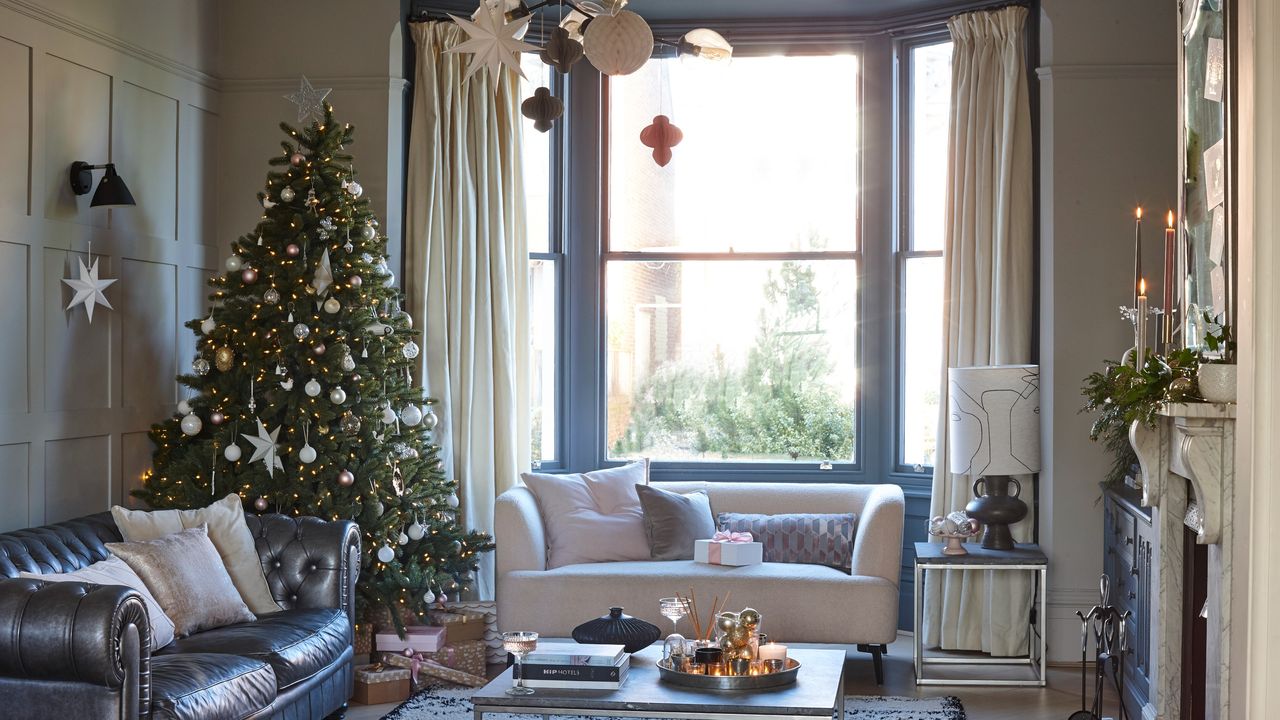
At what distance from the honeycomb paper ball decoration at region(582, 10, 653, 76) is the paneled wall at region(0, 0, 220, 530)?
2337 millimetres

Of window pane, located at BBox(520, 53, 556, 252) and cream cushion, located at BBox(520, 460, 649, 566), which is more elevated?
window pane, located at BBox(520, 53, 556, 252)

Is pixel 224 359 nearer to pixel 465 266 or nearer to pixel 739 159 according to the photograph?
pixel 465 266

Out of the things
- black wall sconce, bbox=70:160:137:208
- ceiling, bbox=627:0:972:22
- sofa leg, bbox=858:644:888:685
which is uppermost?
ceiling, bbox=627:0:972:22

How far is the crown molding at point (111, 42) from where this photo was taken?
454 centimetres

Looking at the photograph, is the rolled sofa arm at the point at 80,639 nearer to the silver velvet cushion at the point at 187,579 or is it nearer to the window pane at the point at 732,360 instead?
the silver velvet cushion at the point at 187,579

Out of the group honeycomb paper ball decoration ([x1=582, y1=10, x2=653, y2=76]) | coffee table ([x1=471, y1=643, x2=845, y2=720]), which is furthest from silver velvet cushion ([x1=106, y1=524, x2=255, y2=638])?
honeycomb paper ball decoration ([x1=582, y1=10, x2=653, y2=76])

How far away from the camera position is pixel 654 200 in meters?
6.50

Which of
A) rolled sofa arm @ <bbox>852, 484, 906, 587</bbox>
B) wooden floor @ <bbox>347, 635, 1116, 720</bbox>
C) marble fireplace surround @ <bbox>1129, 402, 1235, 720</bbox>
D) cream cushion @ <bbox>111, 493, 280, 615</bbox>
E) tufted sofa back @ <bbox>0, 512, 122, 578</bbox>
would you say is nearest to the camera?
marble fireplace surround @ <bbox>1129, 402, 1235, 720</bbox>

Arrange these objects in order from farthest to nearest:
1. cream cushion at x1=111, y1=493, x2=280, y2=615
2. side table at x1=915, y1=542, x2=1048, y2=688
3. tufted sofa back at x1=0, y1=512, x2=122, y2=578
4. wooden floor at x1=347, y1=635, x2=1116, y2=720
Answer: side table at x1=915, y1=542, x2=1048, y2=688, wooden floor at x1=347, y1=635, x2=1116, y2=720, cream cushion at x1=111, y1=493, x2=280, y2=615, tufted sofa back at x1=0, y1=512, x2=122, y2=578

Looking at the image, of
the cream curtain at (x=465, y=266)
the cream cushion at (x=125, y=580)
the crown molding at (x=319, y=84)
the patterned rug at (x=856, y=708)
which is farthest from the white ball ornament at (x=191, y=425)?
the crown molding at (x=319, y=84)

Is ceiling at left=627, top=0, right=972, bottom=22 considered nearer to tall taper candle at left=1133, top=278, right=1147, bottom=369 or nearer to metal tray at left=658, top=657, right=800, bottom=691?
tall taper candle at left=1133, top=278, right=1147, bottom=369

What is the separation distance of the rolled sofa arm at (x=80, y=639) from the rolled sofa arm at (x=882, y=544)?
3005mm

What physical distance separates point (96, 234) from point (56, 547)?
4.82 feet

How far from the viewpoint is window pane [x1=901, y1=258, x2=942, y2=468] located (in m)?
6.20
